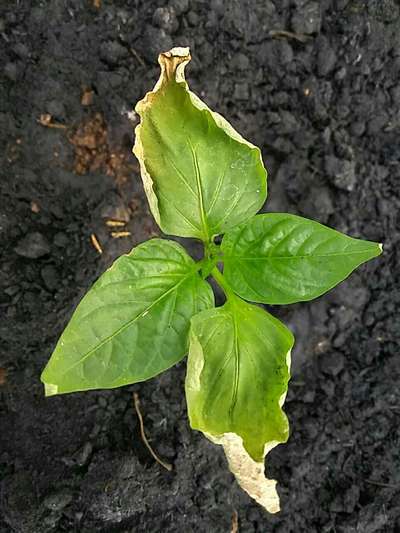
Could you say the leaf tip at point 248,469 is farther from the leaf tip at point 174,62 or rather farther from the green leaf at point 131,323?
the leaf tip at point 174,62

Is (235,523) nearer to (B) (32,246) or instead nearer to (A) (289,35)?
(B) (32,246)

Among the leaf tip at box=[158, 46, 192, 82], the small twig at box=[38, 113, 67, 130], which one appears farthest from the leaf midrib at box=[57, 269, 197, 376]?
the small twig at box=[38, 113, 67, 130]

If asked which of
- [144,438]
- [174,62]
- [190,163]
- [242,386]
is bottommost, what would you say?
[144,438]

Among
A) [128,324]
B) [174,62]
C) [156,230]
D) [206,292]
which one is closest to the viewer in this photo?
[174,62]

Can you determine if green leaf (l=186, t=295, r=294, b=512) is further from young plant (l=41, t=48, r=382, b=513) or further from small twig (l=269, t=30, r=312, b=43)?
small twig (l=269, t=30, r=312, b=43)

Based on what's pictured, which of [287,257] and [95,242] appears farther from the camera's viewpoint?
[95,242]

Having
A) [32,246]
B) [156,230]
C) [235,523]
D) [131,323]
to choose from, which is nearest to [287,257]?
[131,323]

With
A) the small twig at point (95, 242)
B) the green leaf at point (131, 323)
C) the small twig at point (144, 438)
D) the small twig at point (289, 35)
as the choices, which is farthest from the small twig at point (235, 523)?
the small twig at point (289, 35)
